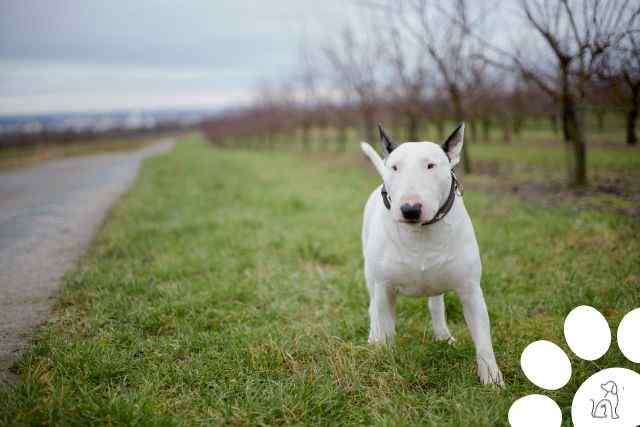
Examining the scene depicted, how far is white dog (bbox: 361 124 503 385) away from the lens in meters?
2.25

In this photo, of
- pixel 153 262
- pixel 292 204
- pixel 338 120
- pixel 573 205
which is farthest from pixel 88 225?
pixel 338 120

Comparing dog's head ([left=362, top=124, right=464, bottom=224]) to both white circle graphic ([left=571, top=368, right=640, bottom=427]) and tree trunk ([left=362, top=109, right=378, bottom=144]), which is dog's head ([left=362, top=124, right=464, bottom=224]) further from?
tree trunk ([left=362, top=109, right=378, bottom=144])

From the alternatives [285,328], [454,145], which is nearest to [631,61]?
[454,145]

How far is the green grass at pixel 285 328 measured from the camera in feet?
8.04

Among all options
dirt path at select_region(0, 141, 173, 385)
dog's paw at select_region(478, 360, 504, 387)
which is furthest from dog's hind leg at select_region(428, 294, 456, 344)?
dirt path at select_region(0, 141, 173, 385)

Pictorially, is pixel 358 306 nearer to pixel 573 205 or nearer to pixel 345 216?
pixel 345 216

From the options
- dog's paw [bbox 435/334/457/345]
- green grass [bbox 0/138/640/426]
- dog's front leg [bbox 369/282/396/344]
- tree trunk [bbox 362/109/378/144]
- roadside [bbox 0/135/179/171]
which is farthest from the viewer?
roadside [bbox 0/135/179/171]

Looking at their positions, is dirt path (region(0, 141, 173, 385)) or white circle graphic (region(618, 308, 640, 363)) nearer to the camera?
white circle graphic (region(618, 308, 640, 363))

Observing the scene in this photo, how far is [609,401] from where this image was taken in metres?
2.23

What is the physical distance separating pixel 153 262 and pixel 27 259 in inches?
73.8

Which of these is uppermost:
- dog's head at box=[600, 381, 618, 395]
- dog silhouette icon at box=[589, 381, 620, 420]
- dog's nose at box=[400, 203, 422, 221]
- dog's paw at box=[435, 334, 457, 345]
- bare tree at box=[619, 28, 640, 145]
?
bare tree at box=[619, 28, 640, 145]

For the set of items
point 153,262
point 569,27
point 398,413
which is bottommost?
point 398,413

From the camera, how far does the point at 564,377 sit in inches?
98.3

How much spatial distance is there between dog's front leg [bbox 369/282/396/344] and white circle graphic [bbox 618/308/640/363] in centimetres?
143
